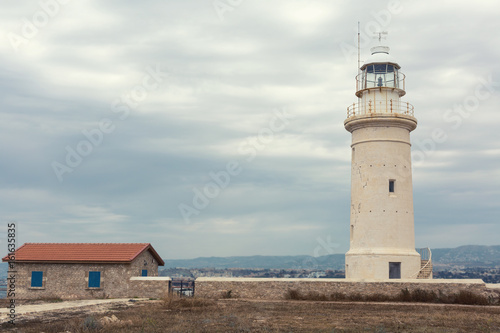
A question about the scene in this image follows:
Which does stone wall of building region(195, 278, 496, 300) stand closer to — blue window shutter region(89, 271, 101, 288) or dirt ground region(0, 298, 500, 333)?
dirt ground region(0, 298, 500, 333)

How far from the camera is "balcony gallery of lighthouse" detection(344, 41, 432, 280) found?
24266 mm

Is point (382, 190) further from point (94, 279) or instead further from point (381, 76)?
point (94, 279)

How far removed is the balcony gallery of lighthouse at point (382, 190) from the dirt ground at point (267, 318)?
14.3 feet

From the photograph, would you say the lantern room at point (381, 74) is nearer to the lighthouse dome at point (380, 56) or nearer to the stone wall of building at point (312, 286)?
the lighthouse dome at point (380, 56)

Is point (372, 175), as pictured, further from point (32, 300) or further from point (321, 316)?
point (32, 300)

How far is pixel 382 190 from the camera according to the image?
24641mm

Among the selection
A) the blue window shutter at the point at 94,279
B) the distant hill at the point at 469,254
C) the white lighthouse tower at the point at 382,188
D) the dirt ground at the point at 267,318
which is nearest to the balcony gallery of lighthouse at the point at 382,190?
the white lighthouse tower at the point at 382,188

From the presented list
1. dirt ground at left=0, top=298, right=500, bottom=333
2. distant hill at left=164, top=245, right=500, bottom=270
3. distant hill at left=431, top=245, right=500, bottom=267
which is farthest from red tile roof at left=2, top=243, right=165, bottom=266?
distant hill at left=431, top=245, right=500, bottom=267

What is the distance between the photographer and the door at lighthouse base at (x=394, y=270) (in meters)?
24.3

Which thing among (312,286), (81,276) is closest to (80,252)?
(81,276)

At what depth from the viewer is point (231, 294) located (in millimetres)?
22766

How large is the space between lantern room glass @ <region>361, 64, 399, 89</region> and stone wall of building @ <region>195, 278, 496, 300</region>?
978 cm

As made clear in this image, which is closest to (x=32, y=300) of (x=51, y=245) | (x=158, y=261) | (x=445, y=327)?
(x=51, y=245)

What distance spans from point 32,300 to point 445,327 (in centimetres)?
1790
